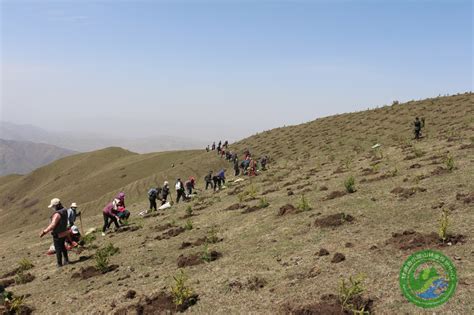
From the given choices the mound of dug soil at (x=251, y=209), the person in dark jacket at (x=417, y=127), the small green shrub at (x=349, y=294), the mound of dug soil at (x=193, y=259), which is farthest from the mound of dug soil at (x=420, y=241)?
the person in dark jacket at (x=417, y=127)

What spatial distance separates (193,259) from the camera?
1374 centimetres

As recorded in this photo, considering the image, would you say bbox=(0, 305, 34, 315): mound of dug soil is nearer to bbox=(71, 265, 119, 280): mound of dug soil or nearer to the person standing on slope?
bbox=(71, 265, 119, 280): mound of dug soil

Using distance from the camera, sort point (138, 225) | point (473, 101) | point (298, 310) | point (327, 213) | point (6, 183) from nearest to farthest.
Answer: point (298, 310) → point (327, 213) → point (138, 225) → point (473, 101) → point (6, 183)

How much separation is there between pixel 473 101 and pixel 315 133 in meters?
23.2

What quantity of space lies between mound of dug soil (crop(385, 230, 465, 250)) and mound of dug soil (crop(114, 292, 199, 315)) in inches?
254

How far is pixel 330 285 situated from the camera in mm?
9711

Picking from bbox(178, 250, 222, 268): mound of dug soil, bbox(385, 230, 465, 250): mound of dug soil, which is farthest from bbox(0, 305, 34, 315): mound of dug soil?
bbox(385, 230, 465, 250): mound of dug soil

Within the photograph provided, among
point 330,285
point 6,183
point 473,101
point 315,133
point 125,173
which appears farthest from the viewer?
point 6,183

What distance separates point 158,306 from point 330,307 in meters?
4.68

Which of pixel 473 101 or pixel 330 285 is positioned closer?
pixel 330 285

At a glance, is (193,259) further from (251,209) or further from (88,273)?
(251,209)

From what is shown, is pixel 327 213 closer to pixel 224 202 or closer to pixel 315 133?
pixel 224 202

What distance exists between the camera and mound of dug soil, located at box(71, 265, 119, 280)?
1402 centimetres

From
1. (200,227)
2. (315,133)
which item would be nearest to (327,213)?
(200,227)
